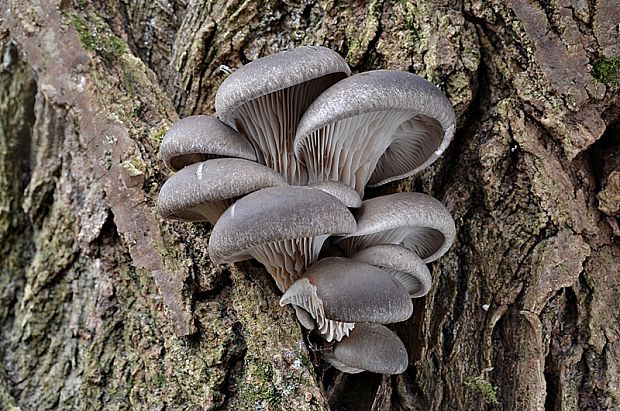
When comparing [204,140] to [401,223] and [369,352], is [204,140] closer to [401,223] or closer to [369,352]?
[401,223]

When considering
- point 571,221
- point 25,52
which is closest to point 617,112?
point 571,221

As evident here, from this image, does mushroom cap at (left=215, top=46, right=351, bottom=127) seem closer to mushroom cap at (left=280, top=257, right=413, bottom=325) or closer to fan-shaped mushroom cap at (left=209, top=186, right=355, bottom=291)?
fan-shaped mushroom cap at (left=209, top=186, right=355, bottom=291)

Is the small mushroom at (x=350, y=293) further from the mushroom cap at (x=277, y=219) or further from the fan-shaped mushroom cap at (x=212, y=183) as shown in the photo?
the fan-shaped mushroom cap at (x=212, y=183)

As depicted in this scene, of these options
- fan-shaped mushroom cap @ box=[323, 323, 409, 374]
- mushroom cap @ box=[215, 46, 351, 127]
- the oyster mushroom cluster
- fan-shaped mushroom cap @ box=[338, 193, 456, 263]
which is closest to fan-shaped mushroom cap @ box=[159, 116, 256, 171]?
the oyster mushroom cluster

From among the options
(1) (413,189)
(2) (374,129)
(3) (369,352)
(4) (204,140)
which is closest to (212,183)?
(4) (204,140)

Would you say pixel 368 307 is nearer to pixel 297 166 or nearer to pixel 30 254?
pixel 297 166

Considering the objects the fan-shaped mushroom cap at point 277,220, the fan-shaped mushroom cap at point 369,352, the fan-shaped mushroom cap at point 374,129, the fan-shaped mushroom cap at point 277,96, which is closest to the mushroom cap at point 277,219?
the fan-shaped mushroom cap at point 277,220
